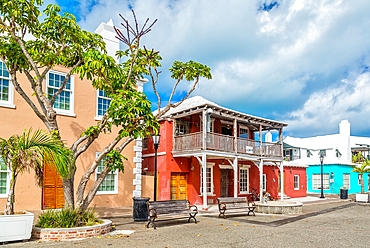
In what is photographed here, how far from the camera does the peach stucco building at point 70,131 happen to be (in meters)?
13.4

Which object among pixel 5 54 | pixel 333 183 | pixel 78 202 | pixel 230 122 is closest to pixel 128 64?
pixel 5 54

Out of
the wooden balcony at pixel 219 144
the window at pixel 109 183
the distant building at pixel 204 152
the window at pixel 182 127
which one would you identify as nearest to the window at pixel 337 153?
the distant building at pixel 204 152

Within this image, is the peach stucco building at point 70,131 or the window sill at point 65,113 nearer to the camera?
the peach stucco building at point 70,131

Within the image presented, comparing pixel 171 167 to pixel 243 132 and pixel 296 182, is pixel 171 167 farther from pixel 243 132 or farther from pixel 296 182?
pixel 296 182

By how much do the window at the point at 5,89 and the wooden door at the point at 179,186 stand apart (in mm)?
9025

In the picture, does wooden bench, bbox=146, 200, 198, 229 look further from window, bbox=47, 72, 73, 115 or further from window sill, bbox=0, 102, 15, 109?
window sill, bbox=0, 102, 15, 109

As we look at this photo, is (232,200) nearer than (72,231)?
No

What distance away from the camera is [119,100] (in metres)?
9.84

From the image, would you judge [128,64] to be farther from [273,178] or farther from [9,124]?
[273,178]

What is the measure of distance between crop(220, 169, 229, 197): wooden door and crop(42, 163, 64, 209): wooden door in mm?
10318

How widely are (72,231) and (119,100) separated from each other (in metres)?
3.67

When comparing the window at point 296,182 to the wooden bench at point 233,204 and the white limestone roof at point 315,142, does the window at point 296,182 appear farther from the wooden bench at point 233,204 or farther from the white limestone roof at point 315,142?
the wooden bench at point 233,204

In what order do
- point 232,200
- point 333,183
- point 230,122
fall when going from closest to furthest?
point 232,200
point 230,122
point 333,183

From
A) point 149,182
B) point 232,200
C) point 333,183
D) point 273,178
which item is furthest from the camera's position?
point 333,183
